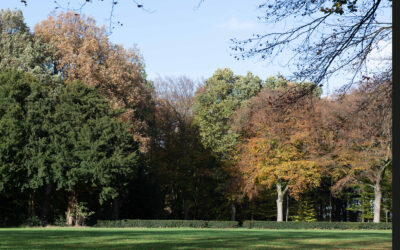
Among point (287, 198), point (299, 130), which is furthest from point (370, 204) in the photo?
point (299, 130)

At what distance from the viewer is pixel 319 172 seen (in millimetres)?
42250

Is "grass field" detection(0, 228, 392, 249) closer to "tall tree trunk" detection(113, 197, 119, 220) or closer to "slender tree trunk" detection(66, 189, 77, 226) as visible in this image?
"slender tree trunk" detection(66, 189, 77, 226)

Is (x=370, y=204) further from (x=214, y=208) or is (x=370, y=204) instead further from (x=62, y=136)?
(x=62, y=136)

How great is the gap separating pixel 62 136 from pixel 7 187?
5.18 meters

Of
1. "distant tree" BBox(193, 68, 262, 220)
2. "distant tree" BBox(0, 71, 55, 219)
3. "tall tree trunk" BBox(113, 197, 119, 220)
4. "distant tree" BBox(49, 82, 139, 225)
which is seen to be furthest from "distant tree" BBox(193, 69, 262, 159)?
"distant tree" BBox(0, 71, 55, 219)

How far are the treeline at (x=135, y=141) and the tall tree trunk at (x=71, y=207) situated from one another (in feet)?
0.29

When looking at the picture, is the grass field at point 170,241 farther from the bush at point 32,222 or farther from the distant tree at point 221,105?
the distant tree at point 221,105

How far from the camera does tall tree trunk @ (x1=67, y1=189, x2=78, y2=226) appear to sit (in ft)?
124

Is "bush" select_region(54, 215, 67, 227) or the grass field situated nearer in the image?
the grass field

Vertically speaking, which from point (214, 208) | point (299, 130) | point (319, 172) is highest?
point (299, 130)

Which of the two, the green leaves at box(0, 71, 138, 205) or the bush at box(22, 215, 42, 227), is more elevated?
the green leaves at box(0, 71, 138, 205)

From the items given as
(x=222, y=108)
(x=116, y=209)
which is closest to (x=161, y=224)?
(x=116, y=209)

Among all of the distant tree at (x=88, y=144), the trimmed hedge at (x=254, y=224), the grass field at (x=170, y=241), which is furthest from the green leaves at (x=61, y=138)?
the grass field at (x=170, y=241)

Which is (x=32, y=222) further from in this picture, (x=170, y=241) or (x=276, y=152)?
(x=170, y=241)
